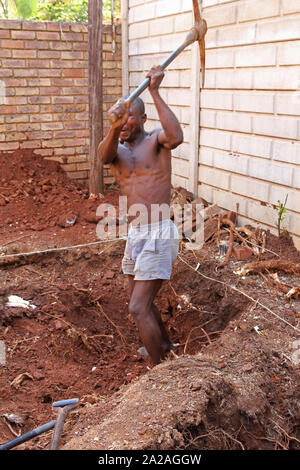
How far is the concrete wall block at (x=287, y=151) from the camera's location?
4.62m

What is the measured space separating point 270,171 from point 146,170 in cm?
208

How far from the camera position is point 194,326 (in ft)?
14.4

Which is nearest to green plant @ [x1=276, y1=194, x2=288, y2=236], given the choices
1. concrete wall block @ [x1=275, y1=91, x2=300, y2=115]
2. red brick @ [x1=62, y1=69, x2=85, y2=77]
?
concrete wall block @ [x1=275, y1=91, x2=300, y2=115]

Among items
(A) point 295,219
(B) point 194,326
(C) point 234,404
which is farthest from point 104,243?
(C) point 234,404

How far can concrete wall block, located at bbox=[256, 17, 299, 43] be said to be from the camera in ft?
14.7

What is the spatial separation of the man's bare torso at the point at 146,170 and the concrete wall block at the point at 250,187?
2014 mm

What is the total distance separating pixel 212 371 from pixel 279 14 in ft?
11.8

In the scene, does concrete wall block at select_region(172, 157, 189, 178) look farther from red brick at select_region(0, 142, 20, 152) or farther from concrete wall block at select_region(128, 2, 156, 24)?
red brick at select_region(0, 142, 20, 152)

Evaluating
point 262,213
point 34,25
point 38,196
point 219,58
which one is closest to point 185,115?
point 219,58

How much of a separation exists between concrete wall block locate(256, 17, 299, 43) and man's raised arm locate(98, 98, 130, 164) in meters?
2.25

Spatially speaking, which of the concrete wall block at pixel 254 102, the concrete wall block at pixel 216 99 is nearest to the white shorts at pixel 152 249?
the concrete wall block at pixel 254 102

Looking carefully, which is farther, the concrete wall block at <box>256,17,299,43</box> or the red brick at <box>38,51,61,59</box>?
the red brick at <box>38,51,61,59</box>

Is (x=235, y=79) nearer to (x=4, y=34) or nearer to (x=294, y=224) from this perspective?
(x=294, y=224)
